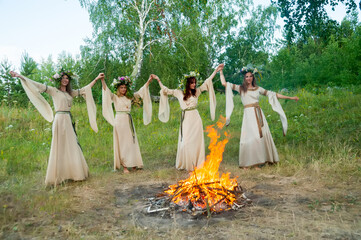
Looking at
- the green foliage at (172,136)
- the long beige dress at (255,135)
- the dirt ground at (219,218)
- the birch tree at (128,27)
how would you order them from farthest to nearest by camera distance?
the birch tree at (128,27)
the green foliage at (172,136)
the long beige dress at (255,135)
the dirt ground at (219,218)

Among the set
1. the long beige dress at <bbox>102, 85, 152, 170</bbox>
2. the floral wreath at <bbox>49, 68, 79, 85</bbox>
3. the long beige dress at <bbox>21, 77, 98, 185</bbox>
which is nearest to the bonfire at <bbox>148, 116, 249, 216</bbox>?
the long beige dress at <bbox>21, 77, 98, 185</bbox>

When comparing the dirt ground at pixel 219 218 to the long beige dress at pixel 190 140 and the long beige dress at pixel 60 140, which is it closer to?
the long beige dress at pixel 60 140

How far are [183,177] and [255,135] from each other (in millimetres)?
2134

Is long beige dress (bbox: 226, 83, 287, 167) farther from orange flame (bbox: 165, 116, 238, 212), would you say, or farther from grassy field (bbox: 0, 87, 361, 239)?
orange flame (bbox: 165, 116, 238, 212)

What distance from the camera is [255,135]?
7562 mm

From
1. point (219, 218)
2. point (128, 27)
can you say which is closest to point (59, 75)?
point (219, 218)

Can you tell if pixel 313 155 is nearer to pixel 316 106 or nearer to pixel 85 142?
pixel 316 106

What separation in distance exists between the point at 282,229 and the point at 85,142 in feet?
29.2

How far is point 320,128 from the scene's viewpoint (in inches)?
418

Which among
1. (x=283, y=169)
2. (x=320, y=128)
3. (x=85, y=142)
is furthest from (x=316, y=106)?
(x=85, y=142)

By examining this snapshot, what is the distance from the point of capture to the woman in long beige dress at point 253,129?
753cm

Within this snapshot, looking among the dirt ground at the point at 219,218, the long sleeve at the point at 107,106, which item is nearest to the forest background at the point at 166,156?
the dirt ground at the point at 219,218

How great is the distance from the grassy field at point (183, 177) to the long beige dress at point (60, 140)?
374 mm

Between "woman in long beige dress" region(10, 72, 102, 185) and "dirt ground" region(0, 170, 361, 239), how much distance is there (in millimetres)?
538
